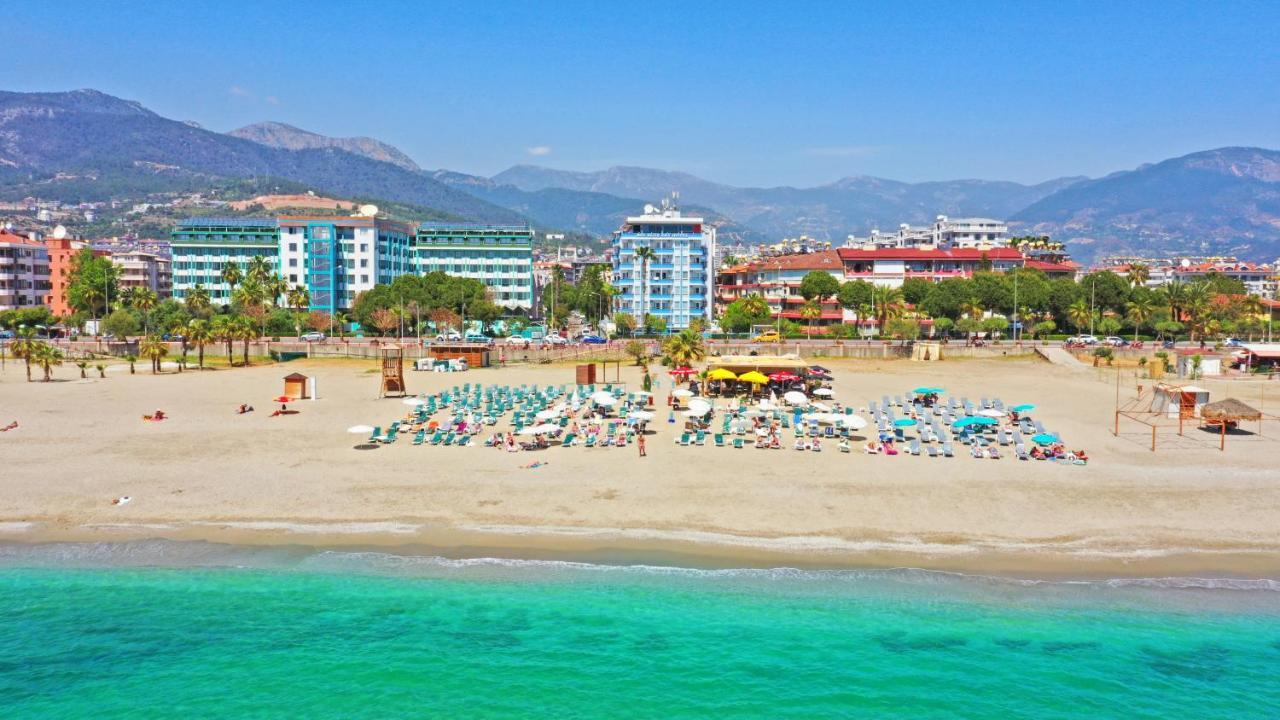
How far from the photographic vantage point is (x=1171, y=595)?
65.7ft

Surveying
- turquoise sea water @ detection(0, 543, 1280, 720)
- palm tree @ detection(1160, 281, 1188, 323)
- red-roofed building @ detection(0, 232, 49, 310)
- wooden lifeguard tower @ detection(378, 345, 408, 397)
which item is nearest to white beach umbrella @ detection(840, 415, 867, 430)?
turquoise sea water @ detection(0, 543, 1280, 720)

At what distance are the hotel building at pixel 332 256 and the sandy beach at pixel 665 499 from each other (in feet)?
218

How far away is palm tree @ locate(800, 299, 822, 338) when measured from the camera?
8544 cm

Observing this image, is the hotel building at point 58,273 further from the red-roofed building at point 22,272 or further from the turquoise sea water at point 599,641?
the turquoise sea water at point 599,641

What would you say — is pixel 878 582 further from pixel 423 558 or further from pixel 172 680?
pixel 172 680

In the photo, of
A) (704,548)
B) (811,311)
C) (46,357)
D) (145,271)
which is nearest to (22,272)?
(145,271)

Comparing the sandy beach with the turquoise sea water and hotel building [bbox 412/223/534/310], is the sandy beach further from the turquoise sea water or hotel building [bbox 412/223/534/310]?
hotel building [bbox 412/223/534/310]

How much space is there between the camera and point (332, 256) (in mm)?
102562

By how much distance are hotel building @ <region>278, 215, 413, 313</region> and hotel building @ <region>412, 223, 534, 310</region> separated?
7.27m

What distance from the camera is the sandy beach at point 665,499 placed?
22.5 meters

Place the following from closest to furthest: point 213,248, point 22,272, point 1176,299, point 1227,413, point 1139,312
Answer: point 1227,413
point 1139,312
point 1176,299
point 22,272
point 213,248

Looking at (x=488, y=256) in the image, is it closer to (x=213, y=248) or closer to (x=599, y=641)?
(x=213, y=248)

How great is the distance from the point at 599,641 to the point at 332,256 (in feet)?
303

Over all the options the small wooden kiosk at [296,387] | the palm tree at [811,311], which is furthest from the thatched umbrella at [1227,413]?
the palm tree at [811,311]
